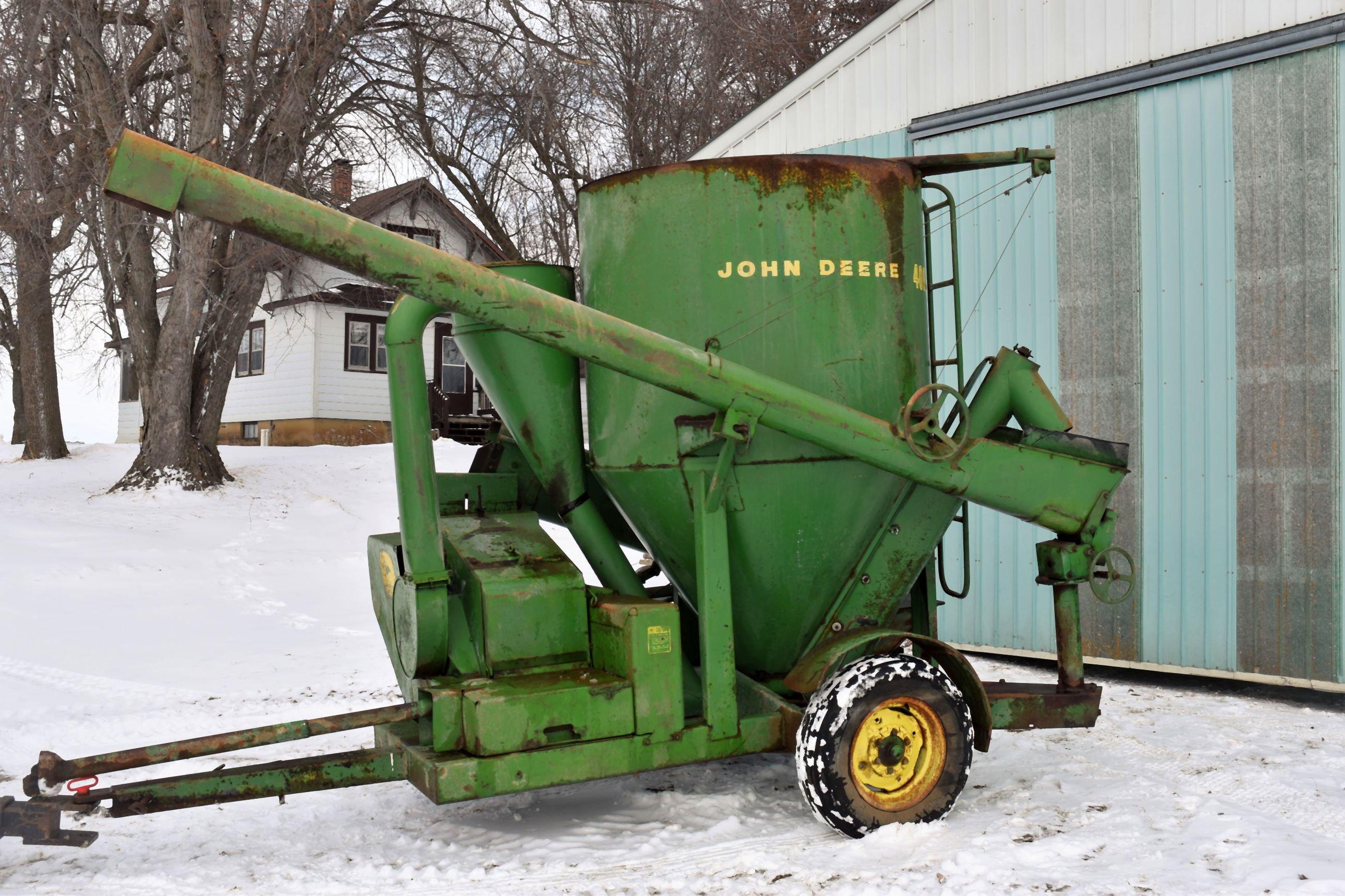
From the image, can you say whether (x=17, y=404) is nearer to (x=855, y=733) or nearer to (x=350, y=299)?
(x=350, y=299)

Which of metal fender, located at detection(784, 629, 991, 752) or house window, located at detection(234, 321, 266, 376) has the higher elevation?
house window, located at detection(234, 321, 266, 376)

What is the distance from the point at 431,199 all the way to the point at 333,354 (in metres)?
4.14

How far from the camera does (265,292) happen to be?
2555 cm

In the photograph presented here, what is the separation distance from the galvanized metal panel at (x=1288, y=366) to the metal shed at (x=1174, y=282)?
0.4 inches

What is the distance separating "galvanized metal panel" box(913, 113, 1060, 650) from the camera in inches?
305

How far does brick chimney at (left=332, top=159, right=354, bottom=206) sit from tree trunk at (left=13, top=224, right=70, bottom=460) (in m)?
5.07

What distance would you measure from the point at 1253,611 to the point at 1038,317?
2.33 metres

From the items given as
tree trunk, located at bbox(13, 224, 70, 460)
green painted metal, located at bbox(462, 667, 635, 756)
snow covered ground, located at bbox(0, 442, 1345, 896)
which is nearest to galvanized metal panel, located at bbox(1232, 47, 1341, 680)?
snow covered ground, located at bbox(0, 442, 1345, 896)

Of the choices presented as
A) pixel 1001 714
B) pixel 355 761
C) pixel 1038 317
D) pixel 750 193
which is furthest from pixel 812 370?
pixel 1038 317

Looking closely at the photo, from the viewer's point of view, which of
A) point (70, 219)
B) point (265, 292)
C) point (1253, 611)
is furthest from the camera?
point (265, 292)

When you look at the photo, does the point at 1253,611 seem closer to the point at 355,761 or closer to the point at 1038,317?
the point at 1038,317

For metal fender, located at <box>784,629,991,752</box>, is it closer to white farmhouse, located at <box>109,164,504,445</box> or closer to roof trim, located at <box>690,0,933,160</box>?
roof trim, located at <box>690,0,933,160</box>

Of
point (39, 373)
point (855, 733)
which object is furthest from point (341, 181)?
point (855, 733)

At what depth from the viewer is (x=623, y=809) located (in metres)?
4.74
